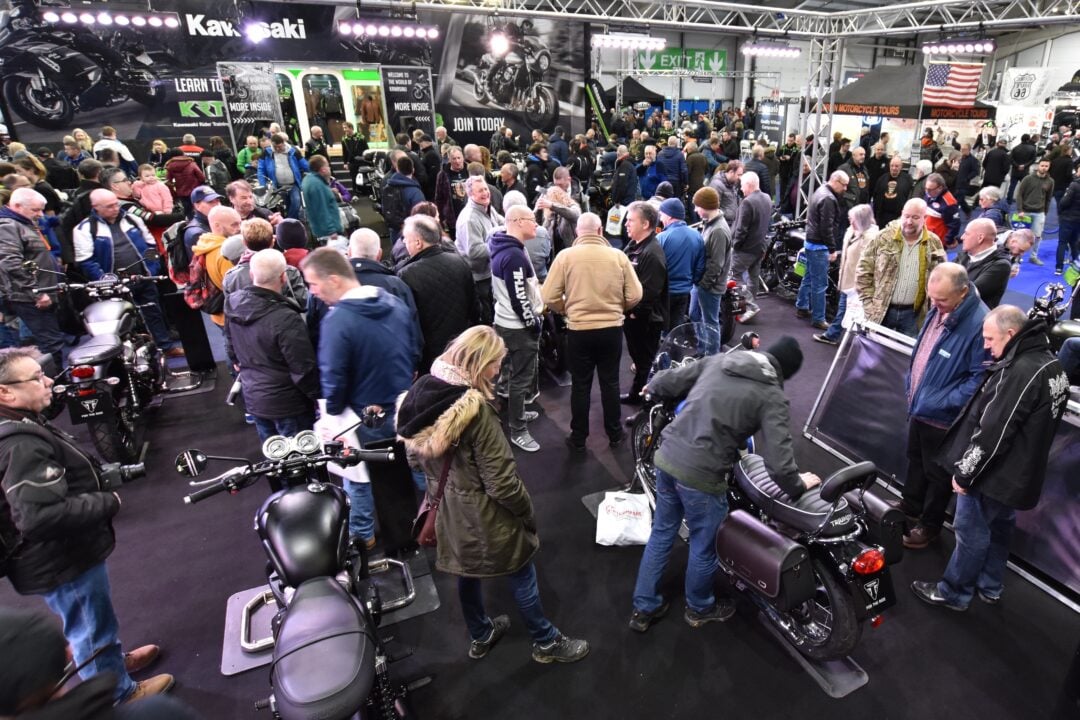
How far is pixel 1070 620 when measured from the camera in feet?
9.96

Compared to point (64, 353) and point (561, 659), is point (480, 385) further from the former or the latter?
point (64, 353)

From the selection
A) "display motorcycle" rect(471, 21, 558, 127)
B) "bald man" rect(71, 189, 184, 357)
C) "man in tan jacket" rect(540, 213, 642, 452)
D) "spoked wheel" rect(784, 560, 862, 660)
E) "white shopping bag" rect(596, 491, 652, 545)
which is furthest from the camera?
"display motorcycle" rect(471, 21, 558, 127)

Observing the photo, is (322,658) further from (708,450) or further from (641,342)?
(641,342)

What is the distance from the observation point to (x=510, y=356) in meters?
4.52

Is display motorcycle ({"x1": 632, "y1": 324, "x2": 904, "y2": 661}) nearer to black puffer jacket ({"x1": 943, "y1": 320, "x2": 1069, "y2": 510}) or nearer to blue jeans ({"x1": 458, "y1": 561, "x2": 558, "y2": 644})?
black puffer jacket ({"x1": 943, "y1": 320, "x2": 1069, "y2": 510})

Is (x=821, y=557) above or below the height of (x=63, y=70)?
below

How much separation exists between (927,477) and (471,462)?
2785 mm

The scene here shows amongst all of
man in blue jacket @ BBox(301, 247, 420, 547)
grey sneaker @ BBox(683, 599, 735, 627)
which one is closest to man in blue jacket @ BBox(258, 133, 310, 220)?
man in blue jacket @ BBox(301, 247, 420, 547)

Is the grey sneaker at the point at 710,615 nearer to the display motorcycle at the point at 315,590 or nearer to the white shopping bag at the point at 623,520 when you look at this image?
the white shopping bag at the point at 623,520

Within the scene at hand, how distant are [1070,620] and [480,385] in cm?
320

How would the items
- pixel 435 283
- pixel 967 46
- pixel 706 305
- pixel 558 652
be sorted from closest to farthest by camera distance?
pixel 558 652
pixel 435 283
pixel 706 305
pixel 967 46

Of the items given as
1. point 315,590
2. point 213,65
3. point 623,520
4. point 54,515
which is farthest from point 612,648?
point 213,65

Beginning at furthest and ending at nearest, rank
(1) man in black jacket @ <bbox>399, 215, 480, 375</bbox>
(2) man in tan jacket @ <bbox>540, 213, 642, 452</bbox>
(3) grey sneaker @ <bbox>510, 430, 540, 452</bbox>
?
(3) grey sneaker @ <bbox>510, 430, 540, 452</bbox> → (2) man in tan jacket @ <bbox>540, 213, 642, 452</bbox> → (1) man in black jacket @ <bbox>399, 215, 480, 375</bbox>

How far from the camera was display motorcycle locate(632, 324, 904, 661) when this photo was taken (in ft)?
8.44
